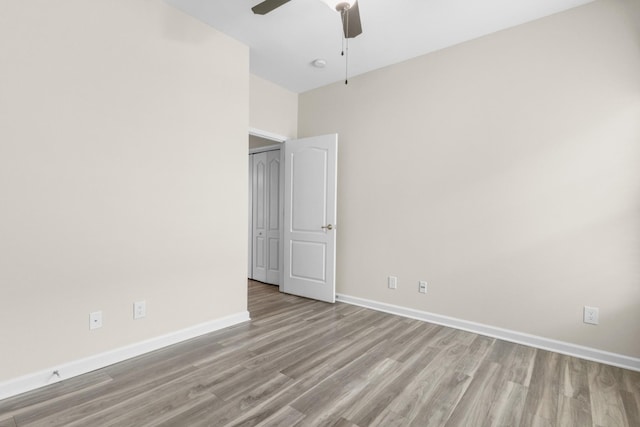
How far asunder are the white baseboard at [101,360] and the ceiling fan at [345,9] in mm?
2592

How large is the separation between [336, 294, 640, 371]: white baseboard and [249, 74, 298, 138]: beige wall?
2.45 meters

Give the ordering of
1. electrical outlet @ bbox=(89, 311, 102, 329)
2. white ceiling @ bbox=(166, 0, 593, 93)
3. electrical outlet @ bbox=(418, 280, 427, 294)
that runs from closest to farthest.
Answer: electrical outlet @ bbox=(89, 311, 102, 329), white ceiling @ bbox=(166, 0, 593, 93), electrical outlet @ bbox=(418, 280, 427, 294)

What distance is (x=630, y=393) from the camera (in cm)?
205

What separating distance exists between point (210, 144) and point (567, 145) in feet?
10.2

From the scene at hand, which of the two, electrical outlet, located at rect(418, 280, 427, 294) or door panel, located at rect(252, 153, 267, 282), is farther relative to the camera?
door panel, located at rect(252, 153, 267, 282)

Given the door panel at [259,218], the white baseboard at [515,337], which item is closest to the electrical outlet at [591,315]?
the white baseboard at [515,337]

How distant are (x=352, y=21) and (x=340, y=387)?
2425 mm

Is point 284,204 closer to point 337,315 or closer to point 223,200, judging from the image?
point 223,200

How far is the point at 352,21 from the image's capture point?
2.10 metres

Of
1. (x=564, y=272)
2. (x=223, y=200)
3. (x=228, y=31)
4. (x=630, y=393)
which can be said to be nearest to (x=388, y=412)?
(x=630, y=393)

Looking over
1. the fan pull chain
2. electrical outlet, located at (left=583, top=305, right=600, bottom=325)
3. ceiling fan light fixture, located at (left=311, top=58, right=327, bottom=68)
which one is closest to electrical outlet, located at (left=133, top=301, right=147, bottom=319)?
the fan pull chain

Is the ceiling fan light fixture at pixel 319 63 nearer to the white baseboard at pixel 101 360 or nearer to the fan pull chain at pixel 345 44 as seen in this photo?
the fan pull chain at pixel 345 44

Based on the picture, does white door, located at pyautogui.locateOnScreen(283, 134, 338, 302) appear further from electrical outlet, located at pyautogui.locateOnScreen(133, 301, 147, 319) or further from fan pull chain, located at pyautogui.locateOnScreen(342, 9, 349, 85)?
electrical outlet, located at pyautogui.locateOnScreen(133, 301, 147, 319)

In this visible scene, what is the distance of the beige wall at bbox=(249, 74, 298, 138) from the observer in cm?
384
